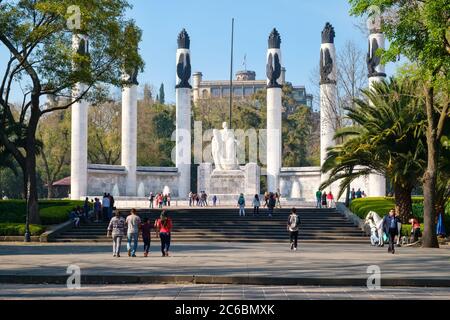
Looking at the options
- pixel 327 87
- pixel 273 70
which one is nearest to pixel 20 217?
pixel 327 87

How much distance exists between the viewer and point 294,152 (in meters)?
77.9

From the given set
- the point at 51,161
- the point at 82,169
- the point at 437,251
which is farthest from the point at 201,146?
the point at 437,251

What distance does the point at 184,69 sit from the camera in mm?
61125

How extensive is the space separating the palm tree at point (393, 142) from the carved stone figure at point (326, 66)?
24.4 meters

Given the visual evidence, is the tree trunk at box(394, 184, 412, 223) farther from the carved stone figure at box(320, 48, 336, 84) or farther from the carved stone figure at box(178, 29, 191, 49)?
the carved stone figure at box(178, 29, 191, 49)

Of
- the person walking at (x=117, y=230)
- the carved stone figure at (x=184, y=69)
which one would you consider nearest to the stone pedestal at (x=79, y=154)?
the carved stone figure at (x=184, y=69)

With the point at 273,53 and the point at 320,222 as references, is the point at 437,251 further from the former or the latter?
the point at 273,53

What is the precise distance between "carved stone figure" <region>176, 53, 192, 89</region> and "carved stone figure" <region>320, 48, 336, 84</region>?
1074 centimetres

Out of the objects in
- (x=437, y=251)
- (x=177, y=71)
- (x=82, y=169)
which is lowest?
(x=437, y=251)

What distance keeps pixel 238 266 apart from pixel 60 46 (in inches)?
647

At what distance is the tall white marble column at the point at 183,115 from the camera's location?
60906 mm

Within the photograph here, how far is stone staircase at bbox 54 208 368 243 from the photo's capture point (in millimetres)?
33094

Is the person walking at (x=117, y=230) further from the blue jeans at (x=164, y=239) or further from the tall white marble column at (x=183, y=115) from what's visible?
the tall white marble column at (x=183, y=115)
